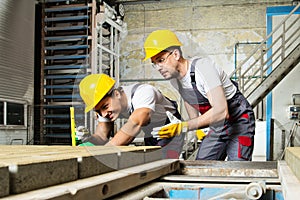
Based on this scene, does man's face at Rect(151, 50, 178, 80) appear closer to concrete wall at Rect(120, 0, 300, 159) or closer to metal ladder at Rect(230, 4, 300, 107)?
metal ladder at Rect(230, 4, 300, 107)

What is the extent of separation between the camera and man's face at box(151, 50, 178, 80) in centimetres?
268

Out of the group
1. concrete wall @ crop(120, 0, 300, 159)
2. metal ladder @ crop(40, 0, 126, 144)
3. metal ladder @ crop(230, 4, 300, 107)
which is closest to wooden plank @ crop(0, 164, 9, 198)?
metal ladder @ crop(230, 4, 300, 107)

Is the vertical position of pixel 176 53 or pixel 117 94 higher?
pixel 176 53

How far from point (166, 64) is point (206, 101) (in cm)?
51

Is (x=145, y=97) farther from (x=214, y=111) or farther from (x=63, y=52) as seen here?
(x=63, y=52)

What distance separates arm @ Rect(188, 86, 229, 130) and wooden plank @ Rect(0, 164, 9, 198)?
2.26 meters

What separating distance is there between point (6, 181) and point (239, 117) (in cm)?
257

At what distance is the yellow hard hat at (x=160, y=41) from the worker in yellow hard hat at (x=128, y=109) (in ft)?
0.91

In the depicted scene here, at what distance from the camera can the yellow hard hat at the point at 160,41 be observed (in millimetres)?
Answer: 2704

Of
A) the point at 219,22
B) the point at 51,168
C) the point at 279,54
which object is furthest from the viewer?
the point at 219,22

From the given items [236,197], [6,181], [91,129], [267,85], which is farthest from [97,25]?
[6,181]

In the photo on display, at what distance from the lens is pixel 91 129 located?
130 inches

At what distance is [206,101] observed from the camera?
3080 mm

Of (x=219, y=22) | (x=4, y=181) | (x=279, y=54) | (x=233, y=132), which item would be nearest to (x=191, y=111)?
(x=233, y=132)
